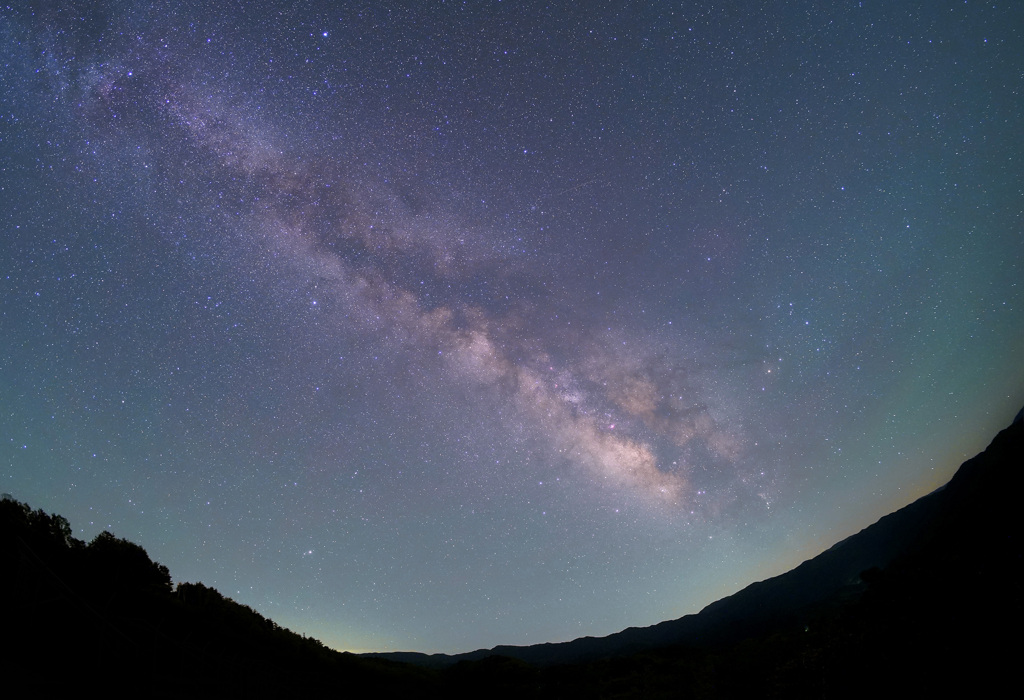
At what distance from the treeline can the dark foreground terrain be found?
0.19 ft

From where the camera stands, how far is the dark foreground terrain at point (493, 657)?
926 centimetres

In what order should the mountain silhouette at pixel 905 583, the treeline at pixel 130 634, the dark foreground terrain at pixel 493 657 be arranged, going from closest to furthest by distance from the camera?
the treeline at pixel 130 634 → the dark foreground terrain at pixel 493 657 → the mountain silhouette at pixel 905 583

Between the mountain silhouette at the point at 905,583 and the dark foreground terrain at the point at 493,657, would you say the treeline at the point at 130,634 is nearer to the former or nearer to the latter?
the dark foreground terrain at the point at 493,657

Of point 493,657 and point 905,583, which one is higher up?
point 493,657

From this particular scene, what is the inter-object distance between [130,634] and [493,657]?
127 ft

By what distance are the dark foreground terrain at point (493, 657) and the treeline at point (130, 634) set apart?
58mm

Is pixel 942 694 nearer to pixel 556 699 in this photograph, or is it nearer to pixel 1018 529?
pixel 1018 529

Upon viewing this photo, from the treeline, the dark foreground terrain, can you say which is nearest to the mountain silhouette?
the dark foreground terrain

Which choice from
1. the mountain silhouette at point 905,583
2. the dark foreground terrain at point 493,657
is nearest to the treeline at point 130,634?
the dark foreground terrain at point 493,657

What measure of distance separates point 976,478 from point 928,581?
64687 mm

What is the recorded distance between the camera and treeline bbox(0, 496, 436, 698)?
8750 millimetres

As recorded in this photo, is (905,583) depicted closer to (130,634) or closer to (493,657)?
(130,634)

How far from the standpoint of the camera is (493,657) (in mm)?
50094

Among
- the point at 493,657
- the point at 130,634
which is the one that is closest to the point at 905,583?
the point at 130,634
